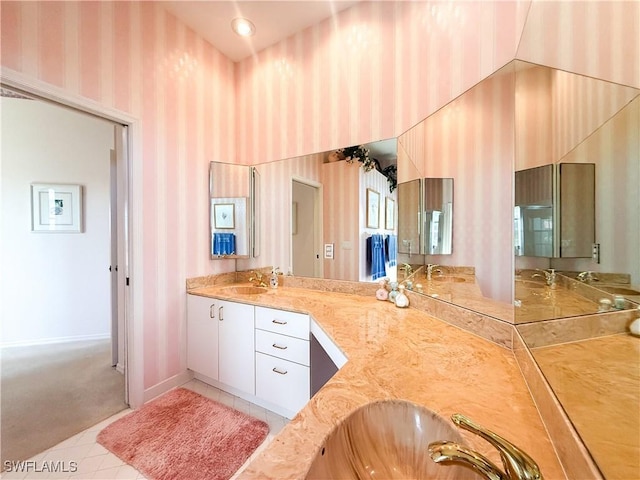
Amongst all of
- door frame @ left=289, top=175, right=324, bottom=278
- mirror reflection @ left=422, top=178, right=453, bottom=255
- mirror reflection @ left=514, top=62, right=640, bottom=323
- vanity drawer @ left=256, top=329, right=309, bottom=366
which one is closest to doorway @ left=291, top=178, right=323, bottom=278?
door frame @ left=289, top=175, right=324, bottom=278

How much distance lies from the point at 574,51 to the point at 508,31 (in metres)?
0.62

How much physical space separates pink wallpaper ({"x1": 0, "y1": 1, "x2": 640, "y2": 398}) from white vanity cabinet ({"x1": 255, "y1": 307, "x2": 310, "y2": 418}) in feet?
2.77

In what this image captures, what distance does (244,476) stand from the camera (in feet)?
1.44

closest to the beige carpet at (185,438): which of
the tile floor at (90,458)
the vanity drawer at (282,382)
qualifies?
the tile floor at (90,458)

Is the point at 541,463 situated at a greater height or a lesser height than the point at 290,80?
lesser

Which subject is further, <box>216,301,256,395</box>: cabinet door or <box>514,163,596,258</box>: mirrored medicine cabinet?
<box>216,301,256,395</box>: cabinet door

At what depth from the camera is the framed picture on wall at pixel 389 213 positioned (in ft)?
5.96

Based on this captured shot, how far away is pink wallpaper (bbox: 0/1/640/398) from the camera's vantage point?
1.30 m

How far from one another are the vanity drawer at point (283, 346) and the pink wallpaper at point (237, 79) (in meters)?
0.87

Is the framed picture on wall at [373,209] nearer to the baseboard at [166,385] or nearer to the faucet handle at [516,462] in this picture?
the faucet handle at [516,462]

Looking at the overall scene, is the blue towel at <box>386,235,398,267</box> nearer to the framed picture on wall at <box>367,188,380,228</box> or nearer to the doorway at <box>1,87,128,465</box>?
the framed picture on wall at <box>367,188,380,228</box>

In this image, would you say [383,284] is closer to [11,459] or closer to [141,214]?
[141,214]

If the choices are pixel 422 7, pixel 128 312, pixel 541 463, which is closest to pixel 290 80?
pixel 422 7

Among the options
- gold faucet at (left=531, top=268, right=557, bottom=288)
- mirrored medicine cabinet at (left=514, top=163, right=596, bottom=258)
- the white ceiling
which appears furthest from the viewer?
the white ceiling
